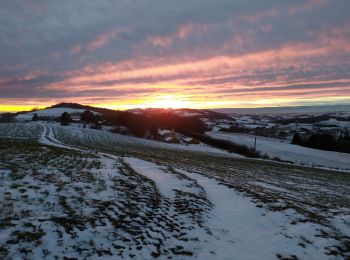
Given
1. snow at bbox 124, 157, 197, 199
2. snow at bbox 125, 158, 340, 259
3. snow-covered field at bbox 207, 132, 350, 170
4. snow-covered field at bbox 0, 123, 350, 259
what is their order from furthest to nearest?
snow-covered field at bbox 207, 132, 350, 170
snow at bbox 124, 157, 197, 199
snow at bbox 125, 158, 340, 259
snow-covered field at bbox 0, 123, 350, 259

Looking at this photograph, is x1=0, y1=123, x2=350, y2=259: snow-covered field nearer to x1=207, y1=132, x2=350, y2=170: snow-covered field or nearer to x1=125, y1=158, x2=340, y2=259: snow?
x1=125, y1=158, x2=340, y2=259: snow

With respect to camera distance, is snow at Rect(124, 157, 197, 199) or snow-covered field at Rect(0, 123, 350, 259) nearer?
snow-covered field at Rect(0, 123, 350, 259)

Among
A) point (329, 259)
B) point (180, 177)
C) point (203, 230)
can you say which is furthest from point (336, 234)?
point (180, 177)

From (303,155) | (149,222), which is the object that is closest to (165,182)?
(149,222)

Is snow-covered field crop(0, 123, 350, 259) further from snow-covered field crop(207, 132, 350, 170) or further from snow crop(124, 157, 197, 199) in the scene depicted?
snow-covered field crop(207, 132, 350, 170)

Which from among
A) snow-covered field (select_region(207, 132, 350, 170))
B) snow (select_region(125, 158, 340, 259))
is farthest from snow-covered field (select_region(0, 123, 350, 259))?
snow-covered field (select_region(207, 132, 350, 170))

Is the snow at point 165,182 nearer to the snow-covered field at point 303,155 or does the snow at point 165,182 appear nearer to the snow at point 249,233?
the snow at point 249,233

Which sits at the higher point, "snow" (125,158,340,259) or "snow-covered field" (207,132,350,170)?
"snow" (125,158,340,259)

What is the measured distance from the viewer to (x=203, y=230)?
360 inches

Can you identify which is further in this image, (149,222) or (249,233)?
(249,233)

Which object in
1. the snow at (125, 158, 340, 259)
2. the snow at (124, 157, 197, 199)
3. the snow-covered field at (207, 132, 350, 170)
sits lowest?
the snow-covered field at (207, 132, 350, 170)

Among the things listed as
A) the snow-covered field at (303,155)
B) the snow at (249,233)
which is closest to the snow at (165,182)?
the snow at (249,233)

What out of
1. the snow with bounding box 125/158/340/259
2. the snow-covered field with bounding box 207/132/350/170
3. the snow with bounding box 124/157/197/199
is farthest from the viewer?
A: the snow-covered field with bounding box 207/132/350/170

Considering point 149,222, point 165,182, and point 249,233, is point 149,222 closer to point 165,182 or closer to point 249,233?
point 249,233
